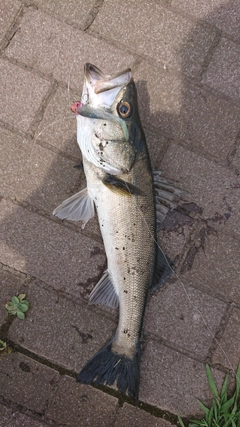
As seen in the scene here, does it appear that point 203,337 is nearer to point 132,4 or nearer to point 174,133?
point 174,133

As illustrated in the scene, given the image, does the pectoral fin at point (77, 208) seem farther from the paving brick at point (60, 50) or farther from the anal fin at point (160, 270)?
the paving brick at point (60, 50)

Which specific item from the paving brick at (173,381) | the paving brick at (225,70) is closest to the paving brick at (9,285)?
the paving brick at (173,381)

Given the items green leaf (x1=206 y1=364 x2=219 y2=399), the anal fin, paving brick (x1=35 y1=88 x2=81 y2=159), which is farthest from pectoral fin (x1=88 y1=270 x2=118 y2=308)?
paving brick (x1=35 y1=88 x2=81 y2=159)

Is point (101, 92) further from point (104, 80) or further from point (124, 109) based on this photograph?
point (124, 109)

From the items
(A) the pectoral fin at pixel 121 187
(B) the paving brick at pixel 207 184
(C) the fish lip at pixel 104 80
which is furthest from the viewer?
(B) the paving brick at pixel 207 184

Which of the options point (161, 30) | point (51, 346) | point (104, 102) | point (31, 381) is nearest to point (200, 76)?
point (161, 30)
